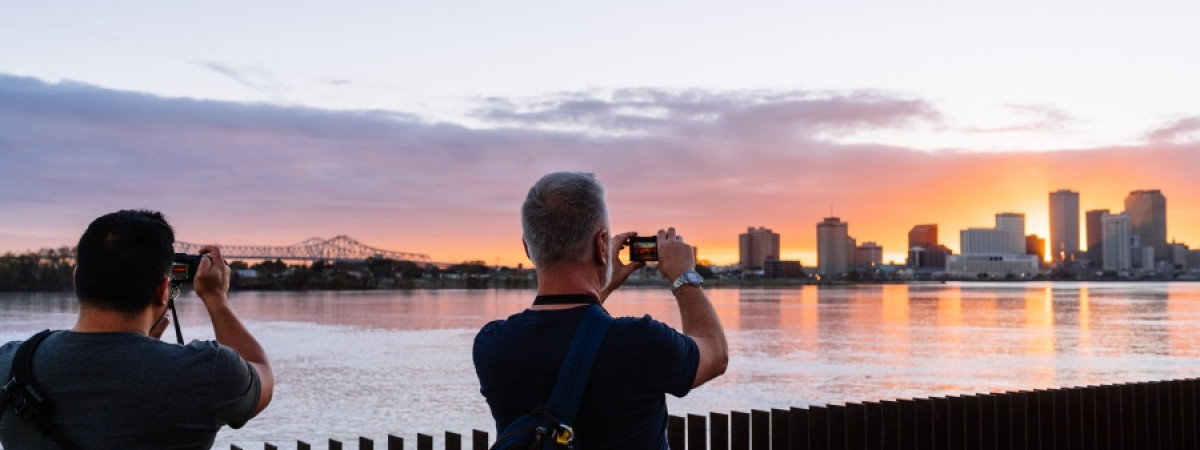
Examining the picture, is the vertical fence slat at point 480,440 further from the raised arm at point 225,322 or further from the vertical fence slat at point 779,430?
the raised arm at point 225,322

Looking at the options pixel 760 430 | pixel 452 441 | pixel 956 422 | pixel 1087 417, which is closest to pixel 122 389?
pixel 452 441

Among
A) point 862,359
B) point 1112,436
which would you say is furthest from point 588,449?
point 862,359

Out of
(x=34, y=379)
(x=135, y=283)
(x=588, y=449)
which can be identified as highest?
(x=135, y=283)

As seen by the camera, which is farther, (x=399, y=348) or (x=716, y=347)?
(x=399, y=348)

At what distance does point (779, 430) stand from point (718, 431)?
0.41 metres

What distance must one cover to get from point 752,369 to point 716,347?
88.1ft

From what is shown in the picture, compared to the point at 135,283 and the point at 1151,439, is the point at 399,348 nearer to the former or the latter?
the point at 1151,439

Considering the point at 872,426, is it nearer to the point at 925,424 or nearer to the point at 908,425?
the point at 908,425

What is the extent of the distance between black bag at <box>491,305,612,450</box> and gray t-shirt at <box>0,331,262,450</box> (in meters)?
0.79

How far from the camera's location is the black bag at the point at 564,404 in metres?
2.72

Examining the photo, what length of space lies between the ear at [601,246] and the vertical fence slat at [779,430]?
363 cm

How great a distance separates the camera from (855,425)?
6664 mm

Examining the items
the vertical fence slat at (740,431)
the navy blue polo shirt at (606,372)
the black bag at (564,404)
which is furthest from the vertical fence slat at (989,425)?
the black bag at (564,404)

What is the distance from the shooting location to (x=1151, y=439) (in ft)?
26.8
